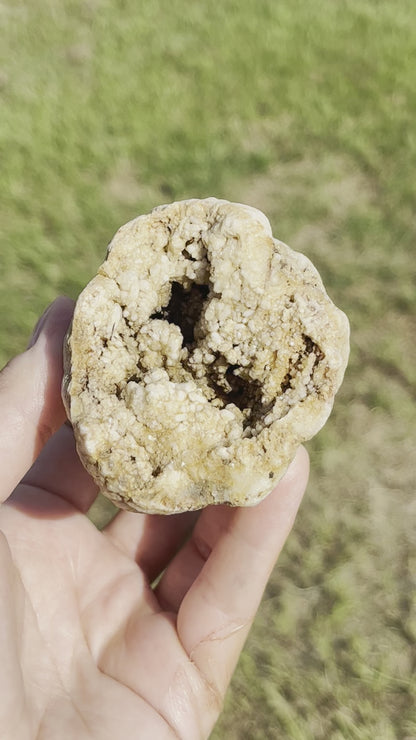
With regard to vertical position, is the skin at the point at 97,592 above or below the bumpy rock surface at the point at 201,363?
below

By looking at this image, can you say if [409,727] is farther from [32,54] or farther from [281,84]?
[32,54]

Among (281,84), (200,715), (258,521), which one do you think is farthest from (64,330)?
(281,84)

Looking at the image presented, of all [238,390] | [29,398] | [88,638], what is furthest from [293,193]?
[88,638]

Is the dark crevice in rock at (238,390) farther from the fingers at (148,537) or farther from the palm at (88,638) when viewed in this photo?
the fingers at (148,537)

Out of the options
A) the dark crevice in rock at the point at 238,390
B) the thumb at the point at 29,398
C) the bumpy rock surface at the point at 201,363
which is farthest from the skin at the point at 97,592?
the dark crevice in rock at the point at 238,390

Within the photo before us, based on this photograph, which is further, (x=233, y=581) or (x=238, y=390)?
(x=233, y=581)

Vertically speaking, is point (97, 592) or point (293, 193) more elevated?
point (293, 193)

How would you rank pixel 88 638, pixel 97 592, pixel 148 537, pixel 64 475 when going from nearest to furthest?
pixel 88 638 → pixel 97 592 → pixel 64 475 → pixel 148 537

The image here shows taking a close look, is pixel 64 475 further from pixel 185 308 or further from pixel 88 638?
pixel 185 308
